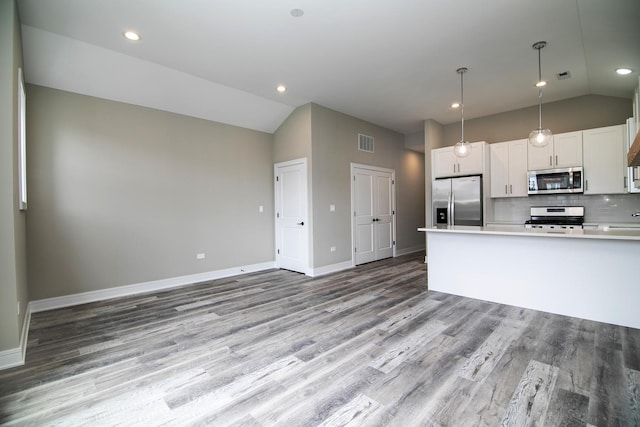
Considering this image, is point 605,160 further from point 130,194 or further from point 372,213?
point 130,194

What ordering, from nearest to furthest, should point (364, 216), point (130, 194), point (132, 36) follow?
point (132, 36)
point (130, 194)
point (364, 216)

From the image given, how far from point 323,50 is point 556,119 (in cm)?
463

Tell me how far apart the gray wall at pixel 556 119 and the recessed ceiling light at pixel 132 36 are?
19.9 ft

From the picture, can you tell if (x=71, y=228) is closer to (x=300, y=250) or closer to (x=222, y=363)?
(x=222, y=363)

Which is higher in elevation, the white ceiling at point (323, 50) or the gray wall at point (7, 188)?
the white ceiling at point (323, 50)

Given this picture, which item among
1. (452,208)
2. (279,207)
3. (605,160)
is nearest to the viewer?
(605,160)

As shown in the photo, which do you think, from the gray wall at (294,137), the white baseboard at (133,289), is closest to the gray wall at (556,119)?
the gray wall at (294,137)

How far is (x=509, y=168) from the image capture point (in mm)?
5320

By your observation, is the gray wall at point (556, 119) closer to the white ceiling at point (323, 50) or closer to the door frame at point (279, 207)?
the white ceiling at point (323, 50)

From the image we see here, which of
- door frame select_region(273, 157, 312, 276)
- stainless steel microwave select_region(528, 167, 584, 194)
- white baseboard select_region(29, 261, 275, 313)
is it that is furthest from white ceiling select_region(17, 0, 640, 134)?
white baseboard select_region(29, 261, 275, 313)

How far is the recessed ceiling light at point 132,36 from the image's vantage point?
315 cm

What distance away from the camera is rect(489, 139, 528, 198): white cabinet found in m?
5.19

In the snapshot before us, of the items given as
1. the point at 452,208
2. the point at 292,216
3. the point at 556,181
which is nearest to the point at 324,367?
the point at 292,216

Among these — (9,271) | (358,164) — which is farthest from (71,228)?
(358,164)
